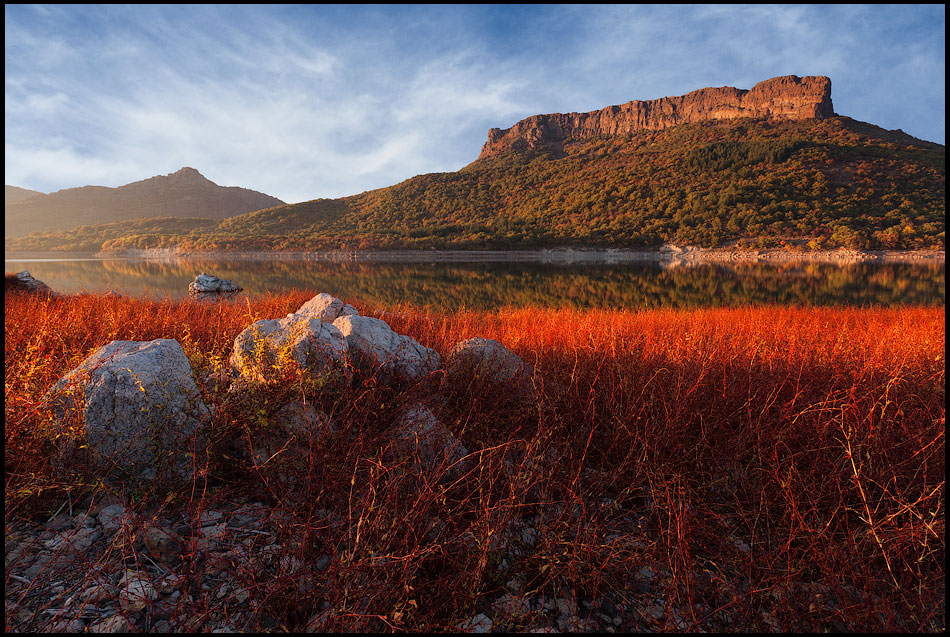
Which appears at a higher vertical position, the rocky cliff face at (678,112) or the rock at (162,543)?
the rocky cliff face at (678,112)

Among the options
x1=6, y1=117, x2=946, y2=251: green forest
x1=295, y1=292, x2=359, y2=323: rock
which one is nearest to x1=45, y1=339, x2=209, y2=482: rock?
x1=295, y1=292, x2=359, y2=323: rock

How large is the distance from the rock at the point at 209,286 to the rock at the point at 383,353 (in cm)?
1518

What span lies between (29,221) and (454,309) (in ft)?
645

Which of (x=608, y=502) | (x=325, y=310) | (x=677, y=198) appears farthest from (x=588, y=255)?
(x=608, y=502)

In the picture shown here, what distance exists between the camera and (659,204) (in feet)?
195

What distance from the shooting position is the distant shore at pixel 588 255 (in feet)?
126

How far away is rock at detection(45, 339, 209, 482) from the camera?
2406 mm

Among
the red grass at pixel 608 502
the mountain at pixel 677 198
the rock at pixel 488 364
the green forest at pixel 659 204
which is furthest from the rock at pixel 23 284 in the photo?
the mountain at pixel 677 198

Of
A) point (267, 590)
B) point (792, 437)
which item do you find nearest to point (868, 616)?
point (792, 437)

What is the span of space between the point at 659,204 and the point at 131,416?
6730cm

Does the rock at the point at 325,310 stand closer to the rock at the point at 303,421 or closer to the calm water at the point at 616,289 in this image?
the rock at the point at 303,421

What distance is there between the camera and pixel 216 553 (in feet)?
6.58

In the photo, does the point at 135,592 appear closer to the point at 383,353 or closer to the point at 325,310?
the point at 383,353

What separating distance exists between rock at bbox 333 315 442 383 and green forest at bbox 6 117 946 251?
153 feet
